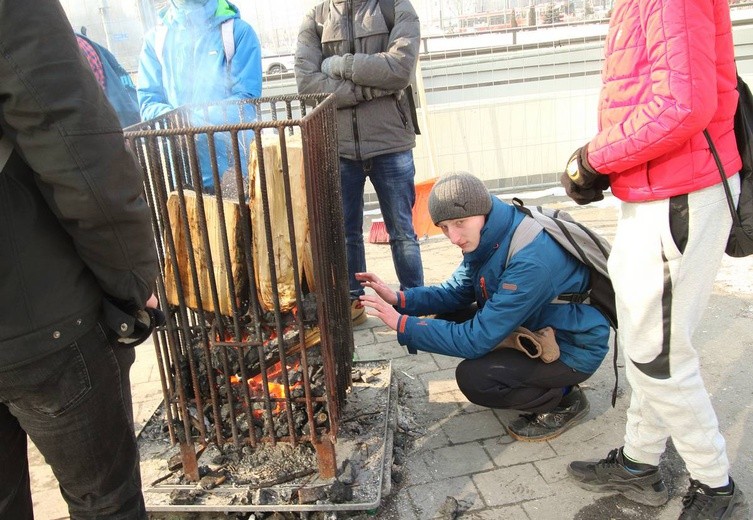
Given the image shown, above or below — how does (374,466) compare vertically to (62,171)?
below

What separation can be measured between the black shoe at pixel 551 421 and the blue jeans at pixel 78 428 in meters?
1.73

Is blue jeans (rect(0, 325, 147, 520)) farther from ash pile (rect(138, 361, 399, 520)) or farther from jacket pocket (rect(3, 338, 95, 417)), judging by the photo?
ash pile (rect(138, 361, 399, 520))

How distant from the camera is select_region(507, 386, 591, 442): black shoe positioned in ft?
9.59

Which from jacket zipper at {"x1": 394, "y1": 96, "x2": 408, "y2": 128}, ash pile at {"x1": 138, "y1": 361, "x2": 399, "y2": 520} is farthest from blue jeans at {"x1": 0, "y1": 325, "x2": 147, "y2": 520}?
jacket zipper at {"x1": 394, "y1": 96, "x2": 408, "y2": 128}

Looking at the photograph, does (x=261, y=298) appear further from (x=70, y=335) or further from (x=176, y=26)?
(x=176, y=26)

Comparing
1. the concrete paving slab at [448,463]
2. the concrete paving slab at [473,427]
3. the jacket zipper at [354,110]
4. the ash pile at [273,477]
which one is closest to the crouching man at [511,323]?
the concrete paving slab at [473,427]

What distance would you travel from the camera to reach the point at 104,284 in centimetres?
167

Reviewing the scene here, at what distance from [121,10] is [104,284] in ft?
17.7

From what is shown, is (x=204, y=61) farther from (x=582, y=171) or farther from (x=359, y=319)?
(x=582, y=171)

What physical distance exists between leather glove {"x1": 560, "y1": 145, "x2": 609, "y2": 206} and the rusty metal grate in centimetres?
95

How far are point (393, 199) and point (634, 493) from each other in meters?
2.18

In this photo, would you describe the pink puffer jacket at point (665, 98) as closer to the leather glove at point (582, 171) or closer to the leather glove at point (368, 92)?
the leather glove at point (582, 171)

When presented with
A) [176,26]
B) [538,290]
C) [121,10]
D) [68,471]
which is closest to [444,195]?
[538,290]

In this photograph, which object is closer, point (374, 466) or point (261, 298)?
point (261, 298)
